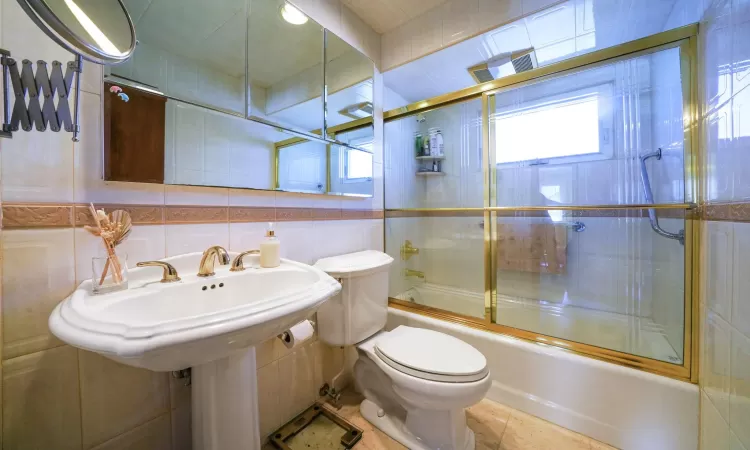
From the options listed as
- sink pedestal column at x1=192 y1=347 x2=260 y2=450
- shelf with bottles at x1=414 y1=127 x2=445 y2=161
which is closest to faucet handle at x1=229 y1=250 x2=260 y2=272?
sink pedestal column at x1=192 y1=347 x2=260 y2=450

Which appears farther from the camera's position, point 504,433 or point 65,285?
point 504,433

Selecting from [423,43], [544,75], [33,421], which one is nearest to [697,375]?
[544,75]

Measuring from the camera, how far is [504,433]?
1.15 m

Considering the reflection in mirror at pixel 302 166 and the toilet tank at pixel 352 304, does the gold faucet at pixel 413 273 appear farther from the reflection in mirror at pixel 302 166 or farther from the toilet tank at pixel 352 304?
the reflection in mirror at pixel 302 166

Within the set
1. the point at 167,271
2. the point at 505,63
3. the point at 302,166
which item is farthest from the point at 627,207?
the point at 167,271

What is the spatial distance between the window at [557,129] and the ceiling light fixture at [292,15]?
1.19 metres

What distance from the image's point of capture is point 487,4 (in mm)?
1364

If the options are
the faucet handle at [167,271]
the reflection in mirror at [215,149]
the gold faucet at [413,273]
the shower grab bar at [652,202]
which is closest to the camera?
the faucet handle at [167,271]

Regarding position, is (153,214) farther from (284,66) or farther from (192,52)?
(284,66)

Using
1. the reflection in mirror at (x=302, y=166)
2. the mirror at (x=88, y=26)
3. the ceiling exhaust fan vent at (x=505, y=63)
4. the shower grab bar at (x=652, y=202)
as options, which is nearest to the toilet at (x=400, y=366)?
the reflection in mirror at (x=302, y=166)

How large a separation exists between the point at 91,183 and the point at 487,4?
181cm

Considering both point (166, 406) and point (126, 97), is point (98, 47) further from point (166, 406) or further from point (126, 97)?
point (166, 406)

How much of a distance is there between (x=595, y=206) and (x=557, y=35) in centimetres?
93

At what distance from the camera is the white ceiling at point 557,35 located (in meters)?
1.26
